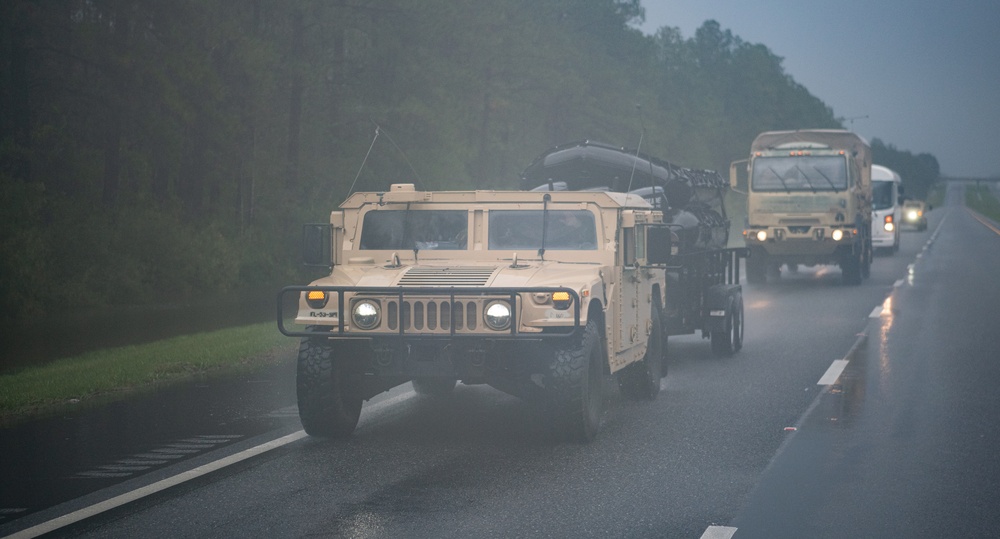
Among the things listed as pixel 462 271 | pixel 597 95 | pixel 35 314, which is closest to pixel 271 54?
pixel 35 314

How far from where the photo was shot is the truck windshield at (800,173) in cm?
2802

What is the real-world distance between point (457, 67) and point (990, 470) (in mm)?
40728

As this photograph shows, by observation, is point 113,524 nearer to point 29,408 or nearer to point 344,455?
point 344,455

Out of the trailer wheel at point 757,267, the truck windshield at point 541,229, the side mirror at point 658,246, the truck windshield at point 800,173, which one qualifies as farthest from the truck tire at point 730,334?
the trailer wheel at point 757,267

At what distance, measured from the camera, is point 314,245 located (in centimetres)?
1036

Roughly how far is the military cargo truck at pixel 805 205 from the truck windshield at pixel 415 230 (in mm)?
18388

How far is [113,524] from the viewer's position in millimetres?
6926

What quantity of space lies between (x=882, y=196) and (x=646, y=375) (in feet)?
118

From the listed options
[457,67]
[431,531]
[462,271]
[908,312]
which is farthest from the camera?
[457,67]

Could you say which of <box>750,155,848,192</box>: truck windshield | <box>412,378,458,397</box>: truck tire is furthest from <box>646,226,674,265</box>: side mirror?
<box>750,155,848,192</box>: truck windshield

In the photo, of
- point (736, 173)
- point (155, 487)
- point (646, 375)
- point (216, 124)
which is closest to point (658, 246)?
point (646, 375)

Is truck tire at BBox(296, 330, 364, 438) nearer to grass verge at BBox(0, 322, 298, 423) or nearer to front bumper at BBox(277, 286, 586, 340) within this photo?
front bumper at BBox(277, 286, 586, 340)

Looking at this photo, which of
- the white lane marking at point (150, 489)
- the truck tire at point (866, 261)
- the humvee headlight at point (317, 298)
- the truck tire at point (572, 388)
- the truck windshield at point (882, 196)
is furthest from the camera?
the truck windshield at point (882, 196)

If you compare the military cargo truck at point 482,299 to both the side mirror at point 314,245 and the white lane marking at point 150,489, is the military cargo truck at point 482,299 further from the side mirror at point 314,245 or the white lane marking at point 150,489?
the white lane marking at point 150,489
